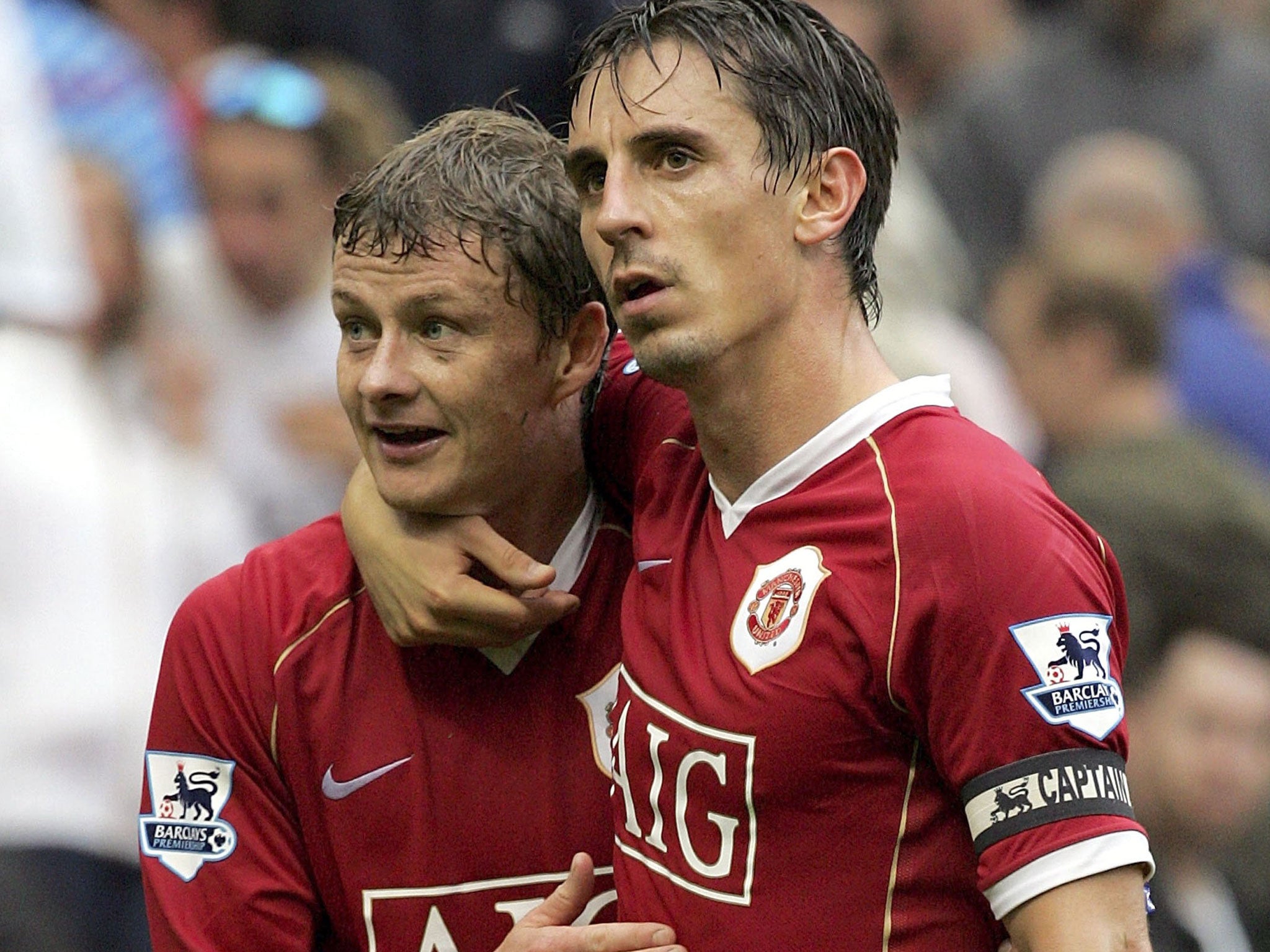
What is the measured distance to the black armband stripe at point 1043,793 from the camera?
8.30ft

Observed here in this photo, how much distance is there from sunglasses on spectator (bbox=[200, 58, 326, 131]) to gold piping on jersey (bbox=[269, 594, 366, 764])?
2.65 m

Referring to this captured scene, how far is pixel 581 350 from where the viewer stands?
317 centimetres

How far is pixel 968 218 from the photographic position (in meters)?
7.50

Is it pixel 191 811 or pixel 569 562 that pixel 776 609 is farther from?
pixel 191 811

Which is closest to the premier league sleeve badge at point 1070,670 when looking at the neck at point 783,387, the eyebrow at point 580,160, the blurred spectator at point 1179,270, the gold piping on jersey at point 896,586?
the gold piping on jersey at point 896,586

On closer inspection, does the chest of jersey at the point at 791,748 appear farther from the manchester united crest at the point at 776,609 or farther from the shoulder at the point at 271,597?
the shoulder at the point at 271,597

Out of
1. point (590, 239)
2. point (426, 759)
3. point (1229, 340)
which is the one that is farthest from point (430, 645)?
point (1229, 340)

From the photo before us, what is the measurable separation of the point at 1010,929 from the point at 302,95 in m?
3.71

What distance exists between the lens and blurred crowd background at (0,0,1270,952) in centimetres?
475

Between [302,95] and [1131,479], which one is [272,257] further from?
[1131,479]

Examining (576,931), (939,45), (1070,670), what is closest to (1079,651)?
(1070,670)

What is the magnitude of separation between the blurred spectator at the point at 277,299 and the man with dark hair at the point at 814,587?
2.60 meters

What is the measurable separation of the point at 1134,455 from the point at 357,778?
2.91 meters

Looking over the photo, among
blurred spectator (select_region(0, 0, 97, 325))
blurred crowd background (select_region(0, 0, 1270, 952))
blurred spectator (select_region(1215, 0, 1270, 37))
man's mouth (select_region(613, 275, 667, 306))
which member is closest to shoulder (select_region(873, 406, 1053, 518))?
man's mouth (select_region(613, 275, 667, 306))
